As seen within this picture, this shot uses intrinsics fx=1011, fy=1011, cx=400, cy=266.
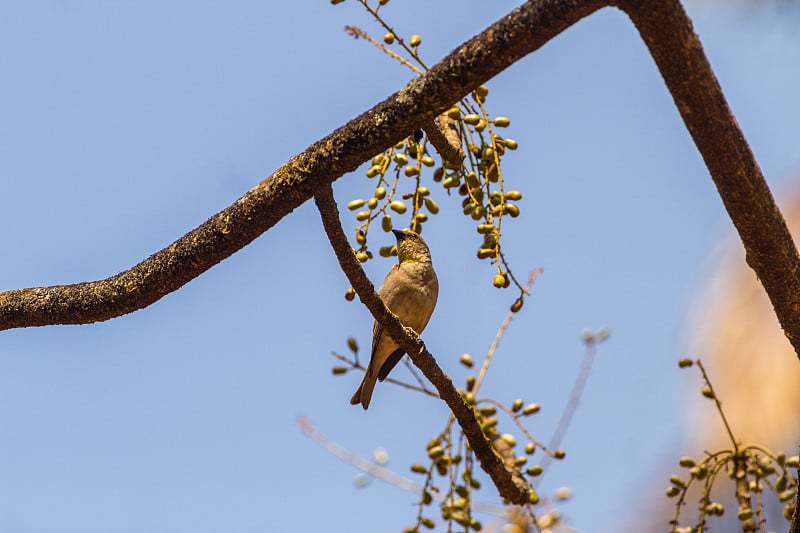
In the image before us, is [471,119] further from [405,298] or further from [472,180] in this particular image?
[405,298]

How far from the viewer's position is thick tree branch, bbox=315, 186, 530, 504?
2.91m

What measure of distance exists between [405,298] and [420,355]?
85.9 inches

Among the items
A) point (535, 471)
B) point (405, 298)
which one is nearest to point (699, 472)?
point (535, 471)

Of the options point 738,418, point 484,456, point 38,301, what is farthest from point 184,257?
point 738,418

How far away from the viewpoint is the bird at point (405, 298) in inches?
221

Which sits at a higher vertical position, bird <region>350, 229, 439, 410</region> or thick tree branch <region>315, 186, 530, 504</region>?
bird <region>350, 229, 439, 410</region>

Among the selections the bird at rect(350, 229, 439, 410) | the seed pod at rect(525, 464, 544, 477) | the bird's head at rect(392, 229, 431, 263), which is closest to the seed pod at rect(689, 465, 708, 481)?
the seed pod at rect(525, 464, 544, 477)

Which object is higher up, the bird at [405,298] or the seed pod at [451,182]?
the bird at [405,298]

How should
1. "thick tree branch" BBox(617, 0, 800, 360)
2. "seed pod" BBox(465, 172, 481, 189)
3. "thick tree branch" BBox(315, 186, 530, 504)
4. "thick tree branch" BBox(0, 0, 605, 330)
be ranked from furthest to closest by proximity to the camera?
1. "seed pod" BBox(465, 172, 481, 189)
2. "thick tree branch" BBox(315, 186, 530, 504)
3. "thick tree branch" BBox(0, 0, 605, 330)
4. "thick tree branch" BBox(617, 0, 800, 360)

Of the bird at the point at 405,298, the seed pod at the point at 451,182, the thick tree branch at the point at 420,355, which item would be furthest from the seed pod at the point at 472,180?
the bird at the point at 405,298

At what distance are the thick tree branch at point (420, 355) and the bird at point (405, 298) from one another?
1.90 m

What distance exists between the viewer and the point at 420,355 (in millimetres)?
3514

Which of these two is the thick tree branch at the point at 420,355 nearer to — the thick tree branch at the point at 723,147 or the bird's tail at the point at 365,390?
the thick tree branch at the point at 723,147

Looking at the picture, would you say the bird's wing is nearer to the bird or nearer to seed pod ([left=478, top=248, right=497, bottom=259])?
the bird
